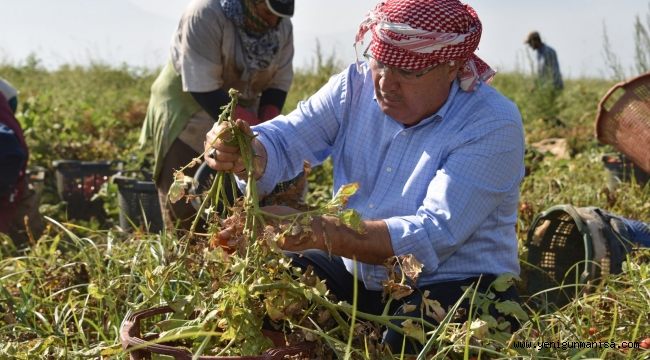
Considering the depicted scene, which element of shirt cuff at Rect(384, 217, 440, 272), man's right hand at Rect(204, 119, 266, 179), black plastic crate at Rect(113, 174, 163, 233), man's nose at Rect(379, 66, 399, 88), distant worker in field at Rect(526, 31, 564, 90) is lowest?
distant worker in field at Rect(526, 31, 564, 90)

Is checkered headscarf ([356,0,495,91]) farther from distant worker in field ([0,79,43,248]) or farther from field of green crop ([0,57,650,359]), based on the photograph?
distant worker in field ([0,79,43,248])

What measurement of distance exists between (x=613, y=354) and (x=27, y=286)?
5.98ft

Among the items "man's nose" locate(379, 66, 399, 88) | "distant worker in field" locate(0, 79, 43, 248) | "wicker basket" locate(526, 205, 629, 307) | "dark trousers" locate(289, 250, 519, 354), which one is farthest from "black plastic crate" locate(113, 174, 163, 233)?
"man's nose" locate(379, 66, 399, 88)

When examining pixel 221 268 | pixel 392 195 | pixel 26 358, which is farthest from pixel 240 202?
pixel 26 358

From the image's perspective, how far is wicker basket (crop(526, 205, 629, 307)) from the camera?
11.5 feet

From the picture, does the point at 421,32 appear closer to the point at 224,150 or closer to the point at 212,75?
the point at 224,150

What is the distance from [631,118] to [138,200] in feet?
7.72

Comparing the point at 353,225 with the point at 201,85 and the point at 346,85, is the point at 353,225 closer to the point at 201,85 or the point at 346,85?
the point at 346,85

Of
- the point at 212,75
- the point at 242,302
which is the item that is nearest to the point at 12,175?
the point at 212,75

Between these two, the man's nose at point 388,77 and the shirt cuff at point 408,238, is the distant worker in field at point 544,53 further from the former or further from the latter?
the shirt cuff at point 408,238

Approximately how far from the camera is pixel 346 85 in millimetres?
2738

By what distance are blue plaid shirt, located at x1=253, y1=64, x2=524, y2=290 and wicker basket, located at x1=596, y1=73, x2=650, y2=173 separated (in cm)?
195

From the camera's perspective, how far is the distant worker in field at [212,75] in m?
4.00

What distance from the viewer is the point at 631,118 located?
4383 millimetres
